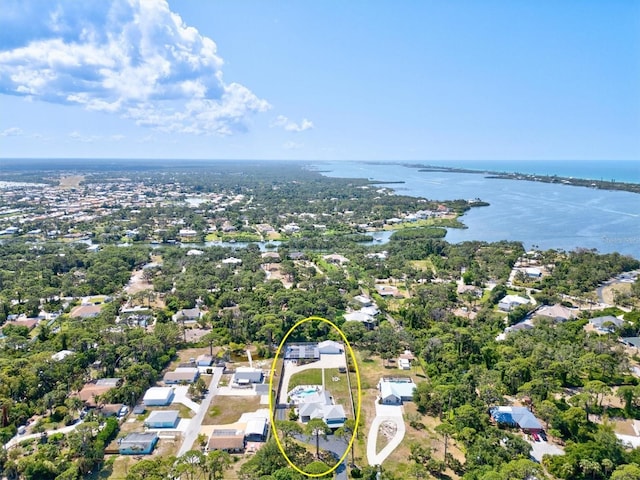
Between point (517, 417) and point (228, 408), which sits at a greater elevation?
point (517, 417)

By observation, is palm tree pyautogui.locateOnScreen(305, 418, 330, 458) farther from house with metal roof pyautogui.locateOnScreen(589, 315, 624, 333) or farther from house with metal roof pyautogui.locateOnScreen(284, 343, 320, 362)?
house with metal roof pyautogui.locateOnScreen(589, 315, 624, 333)

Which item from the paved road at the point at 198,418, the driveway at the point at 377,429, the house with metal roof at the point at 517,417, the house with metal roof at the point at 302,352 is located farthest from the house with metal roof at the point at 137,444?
the house with metal roof at the point at 517,417

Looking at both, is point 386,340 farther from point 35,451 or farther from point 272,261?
point 272,261

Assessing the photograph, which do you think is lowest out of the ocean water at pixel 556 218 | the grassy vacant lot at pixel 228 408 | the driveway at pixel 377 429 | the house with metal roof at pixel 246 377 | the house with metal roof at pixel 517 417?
the grassy vacant lot at pixel 228 408

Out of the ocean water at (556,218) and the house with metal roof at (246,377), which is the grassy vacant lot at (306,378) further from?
the ocean water at (556,218)

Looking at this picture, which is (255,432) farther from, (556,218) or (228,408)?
(556,218)

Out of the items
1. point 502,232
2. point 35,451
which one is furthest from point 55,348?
point 502,232

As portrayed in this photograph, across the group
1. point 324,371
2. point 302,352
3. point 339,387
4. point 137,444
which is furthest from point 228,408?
point 302,352
